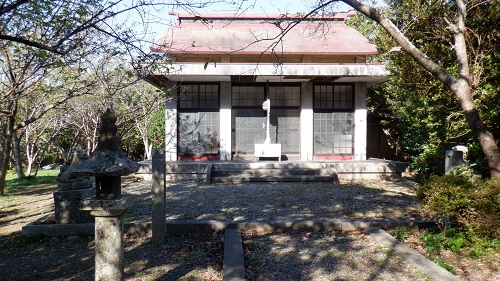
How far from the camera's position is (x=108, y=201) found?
3217 mm

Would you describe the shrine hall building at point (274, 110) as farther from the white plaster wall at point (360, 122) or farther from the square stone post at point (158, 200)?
the square stone post at point (158, 200)

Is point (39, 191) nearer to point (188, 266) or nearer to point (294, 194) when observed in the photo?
point (294, 194)

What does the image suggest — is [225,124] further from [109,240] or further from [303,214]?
[109,240]

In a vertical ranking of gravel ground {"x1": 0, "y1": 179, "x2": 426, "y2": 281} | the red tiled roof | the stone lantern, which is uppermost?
the red tiled roof

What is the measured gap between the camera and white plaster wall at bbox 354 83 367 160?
14.6 m

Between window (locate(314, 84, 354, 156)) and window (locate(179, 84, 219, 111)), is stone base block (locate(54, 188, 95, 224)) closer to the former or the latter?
window (locate(179, 84, 219, 111))

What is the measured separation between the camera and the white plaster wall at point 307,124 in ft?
47.8

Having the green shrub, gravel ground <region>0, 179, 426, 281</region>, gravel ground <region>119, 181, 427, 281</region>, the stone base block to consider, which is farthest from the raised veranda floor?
the green shrub

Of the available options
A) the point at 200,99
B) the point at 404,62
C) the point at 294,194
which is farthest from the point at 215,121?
the point at 404,62

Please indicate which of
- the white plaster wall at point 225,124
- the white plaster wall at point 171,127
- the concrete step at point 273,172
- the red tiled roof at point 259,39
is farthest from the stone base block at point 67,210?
the red tiled roof at point 259,39

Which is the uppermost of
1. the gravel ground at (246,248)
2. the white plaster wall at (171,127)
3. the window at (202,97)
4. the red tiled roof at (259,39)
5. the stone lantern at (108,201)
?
the red tiled roof at (259,39)

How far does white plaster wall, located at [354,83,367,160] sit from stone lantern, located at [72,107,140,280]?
12.5 meters

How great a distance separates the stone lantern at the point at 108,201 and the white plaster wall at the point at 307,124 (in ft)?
38.2

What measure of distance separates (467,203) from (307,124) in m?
10.0
